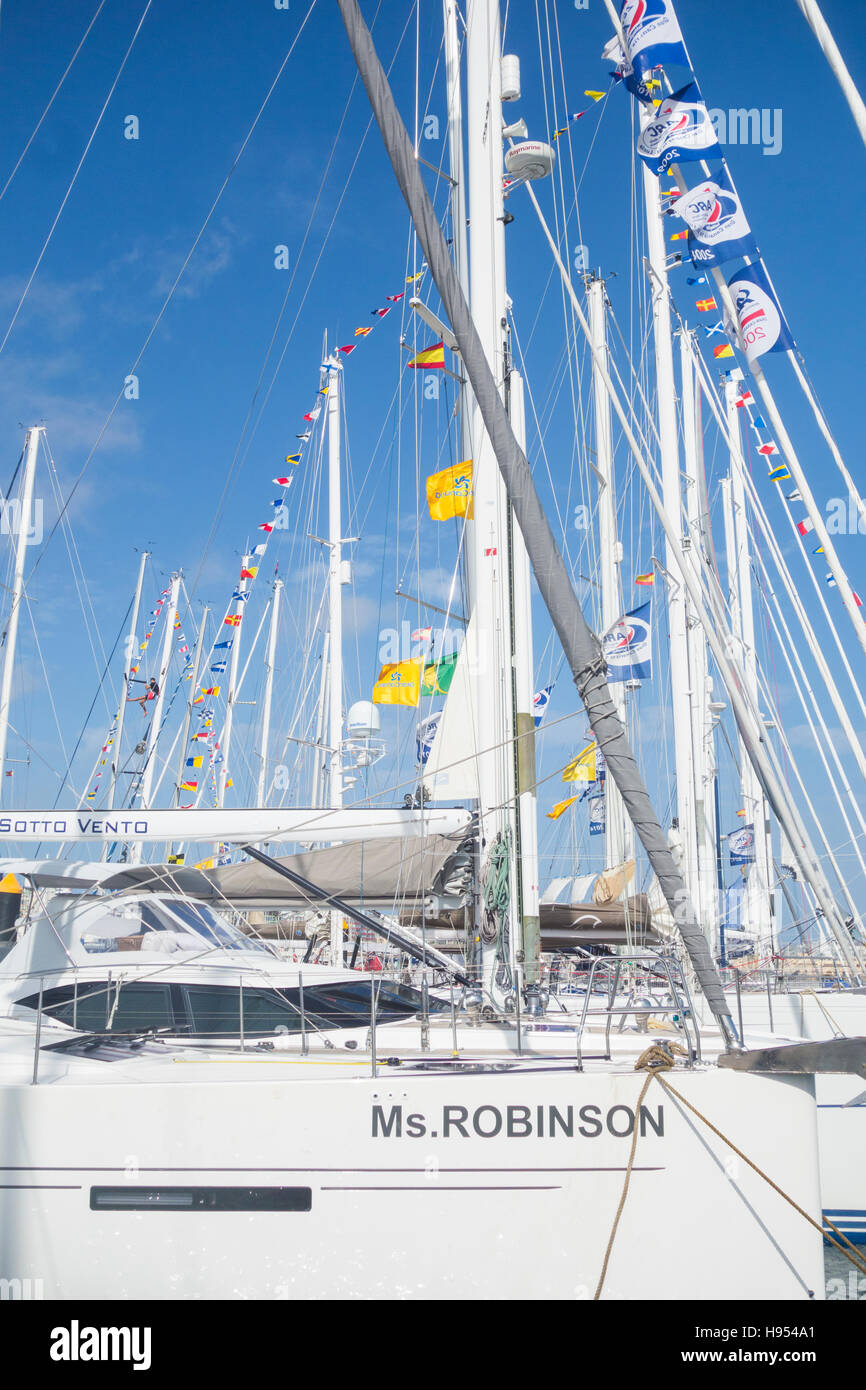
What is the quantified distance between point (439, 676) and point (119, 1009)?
451 cm

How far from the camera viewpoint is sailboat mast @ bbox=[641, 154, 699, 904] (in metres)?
13.7

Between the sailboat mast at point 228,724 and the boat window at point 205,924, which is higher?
the sailboat mast at point 228,724

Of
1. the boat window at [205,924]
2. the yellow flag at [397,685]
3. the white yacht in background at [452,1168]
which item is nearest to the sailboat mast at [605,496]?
the yellow flag at [397,685]

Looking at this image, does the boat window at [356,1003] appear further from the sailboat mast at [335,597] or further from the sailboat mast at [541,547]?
the sailboat mast at [335,597]

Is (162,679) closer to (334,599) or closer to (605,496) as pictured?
(334,599)

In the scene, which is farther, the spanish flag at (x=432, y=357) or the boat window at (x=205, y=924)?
the spanish flag at (x=432, y=357)

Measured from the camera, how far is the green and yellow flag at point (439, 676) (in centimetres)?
1076

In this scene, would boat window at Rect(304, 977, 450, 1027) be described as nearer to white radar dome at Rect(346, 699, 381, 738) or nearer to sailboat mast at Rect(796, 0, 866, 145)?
sailboat mast at Rect(796, 0, 866, 145)

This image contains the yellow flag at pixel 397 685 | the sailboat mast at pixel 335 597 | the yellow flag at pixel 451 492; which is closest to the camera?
the yellow flag at pixel 451 492

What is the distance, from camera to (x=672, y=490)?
45.5 ft

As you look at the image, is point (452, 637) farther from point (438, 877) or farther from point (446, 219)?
point (446, 219)

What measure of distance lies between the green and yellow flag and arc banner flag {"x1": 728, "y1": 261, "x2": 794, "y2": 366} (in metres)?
4.05

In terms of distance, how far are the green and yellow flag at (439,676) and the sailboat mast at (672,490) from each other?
3.97m
